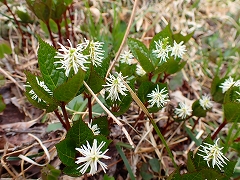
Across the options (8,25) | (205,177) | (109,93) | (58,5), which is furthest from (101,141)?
(8,25)

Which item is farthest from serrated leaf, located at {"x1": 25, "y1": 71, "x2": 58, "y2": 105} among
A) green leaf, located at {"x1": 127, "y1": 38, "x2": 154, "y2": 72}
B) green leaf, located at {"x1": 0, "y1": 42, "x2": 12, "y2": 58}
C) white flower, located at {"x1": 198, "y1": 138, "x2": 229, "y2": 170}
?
green leaf, located at {"x1": 0, "y1": 42, "x2": 12, "y2": 58}

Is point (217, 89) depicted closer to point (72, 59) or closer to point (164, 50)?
point (164, 50)

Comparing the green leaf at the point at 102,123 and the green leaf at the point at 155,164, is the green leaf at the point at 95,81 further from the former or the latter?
the green leaf at the point at 155,164

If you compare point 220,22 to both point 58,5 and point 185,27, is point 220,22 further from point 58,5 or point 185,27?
point 58,5

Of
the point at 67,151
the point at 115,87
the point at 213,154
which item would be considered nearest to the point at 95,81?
the point at 115,87

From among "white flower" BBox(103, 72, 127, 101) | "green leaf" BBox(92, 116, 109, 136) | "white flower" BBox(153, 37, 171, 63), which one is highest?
"white flower" BBox(153, 37, 171, 63)

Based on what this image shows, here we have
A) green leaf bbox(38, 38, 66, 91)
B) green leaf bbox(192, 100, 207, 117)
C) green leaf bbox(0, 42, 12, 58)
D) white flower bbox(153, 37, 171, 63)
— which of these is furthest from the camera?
green leaf bbox(0, 42, 12, 58)

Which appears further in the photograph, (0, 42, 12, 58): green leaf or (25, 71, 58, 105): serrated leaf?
(0, 42, 12, 58): green leaf

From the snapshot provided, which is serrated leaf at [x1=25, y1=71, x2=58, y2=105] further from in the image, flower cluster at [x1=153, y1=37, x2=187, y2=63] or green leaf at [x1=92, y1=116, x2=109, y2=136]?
flower cluster at [x1=153, y1=37, x2=187, y2=63]
